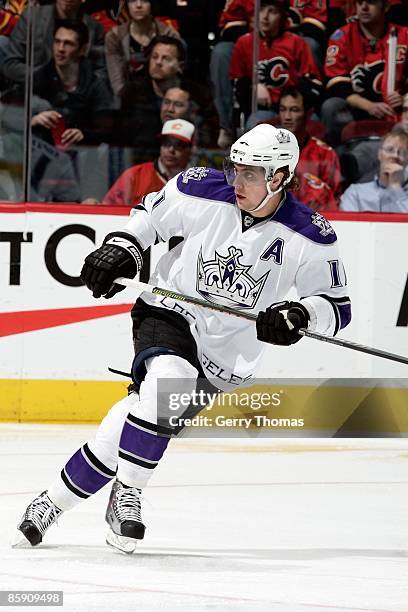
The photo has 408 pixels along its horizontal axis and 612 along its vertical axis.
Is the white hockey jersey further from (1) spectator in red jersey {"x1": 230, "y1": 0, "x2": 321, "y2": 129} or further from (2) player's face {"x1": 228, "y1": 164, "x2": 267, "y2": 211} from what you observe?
(1) spectator in red jersey {"x1": 230, "y1": 0, "x2": 321, "y2": 129}

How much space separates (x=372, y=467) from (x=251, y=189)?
6.40 feet

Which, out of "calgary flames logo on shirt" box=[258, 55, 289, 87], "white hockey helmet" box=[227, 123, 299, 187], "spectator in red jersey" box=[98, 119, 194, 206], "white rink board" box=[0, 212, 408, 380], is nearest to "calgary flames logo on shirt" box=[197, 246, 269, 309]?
"white hockey helmet" box=[227, 123, 299, 187]

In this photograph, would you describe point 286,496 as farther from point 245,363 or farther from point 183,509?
point 245,363

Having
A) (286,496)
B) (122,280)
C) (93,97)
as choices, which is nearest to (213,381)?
(122,280)

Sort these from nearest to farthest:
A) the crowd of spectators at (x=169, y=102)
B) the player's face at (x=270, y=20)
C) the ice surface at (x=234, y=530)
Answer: the ice surface at (x=234, y=530) < the crowd of spectators at (x=169, y=102) < the player's face at (x=270, y=20)

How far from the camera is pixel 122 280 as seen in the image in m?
3.54

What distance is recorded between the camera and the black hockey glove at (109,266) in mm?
3506

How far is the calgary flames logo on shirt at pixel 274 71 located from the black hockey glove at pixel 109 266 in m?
2.82

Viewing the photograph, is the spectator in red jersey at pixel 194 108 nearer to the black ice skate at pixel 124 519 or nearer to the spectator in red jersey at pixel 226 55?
the spectator in red jersey at pixel 226 55

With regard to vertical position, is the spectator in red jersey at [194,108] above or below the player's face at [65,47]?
below

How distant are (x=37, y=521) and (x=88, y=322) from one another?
258 cm

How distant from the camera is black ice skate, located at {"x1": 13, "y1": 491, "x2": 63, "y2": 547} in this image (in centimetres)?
350

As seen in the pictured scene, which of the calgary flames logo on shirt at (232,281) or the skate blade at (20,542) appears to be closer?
the skate blade at (20,542)

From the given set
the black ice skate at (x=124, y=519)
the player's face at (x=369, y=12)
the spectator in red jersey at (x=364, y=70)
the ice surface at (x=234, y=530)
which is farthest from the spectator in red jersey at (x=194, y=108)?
the black ice skate at (x=124, y=519)
